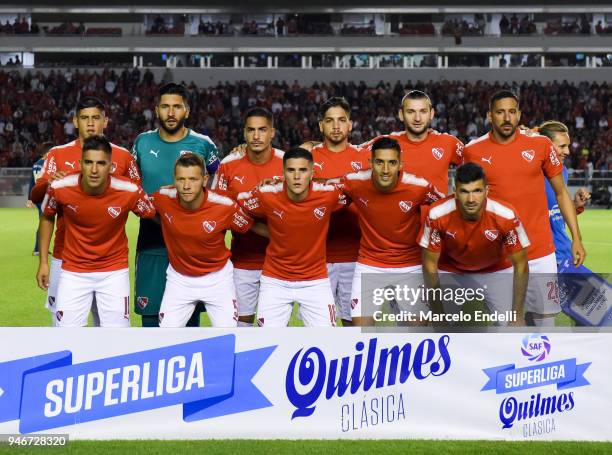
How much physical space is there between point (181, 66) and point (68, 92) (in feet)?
22.7

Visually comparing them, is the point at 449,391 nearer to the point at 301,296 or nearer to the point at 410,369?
the point at 410,369

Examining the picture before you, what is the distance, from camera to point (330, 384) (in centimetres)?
482

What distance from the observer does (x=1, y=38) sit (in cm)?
4372

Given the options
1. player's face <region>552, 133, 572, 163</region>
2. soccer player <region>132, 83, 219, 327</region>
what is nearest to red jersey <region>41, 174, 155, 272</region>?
soccer player <region>132, 83, 219, 327</region>

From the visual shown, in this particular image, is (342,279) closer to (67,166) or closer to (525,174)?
(525,174)

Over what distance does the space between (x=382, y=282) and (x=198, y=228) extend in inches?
52.3

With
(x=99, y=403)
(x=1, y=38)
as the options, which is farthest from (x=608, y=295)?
(x=1, y=38)

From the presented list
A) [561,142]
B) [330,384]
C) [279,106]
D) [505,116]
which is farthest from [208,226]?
[279,106]

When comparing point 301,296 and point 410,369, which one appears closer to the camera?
point 410,369

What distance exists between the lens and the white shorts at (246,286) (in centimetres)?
630

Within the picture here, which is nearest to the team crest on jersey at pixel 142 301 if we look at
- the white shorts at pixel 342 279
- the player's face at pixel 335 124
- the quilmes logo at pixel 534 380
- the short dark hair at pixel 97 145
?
the short dark hair at pixel 97 145

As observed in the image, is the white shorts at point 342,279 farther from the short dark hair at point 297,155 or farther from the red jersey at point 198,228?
the short dark hair at point 297,155

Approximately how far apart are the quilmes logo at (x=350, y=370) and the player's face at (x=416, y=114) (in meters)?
1.89

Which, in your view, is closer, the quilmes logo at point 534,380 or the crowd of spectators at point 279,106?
the quilmes logo at point 534,380
